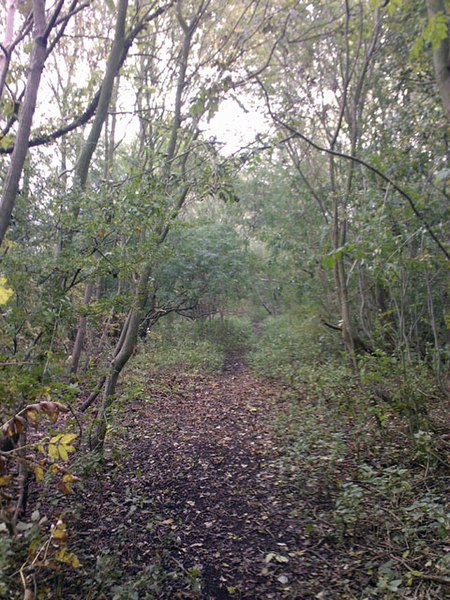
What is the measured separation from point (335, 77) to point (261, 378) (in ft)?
19.3

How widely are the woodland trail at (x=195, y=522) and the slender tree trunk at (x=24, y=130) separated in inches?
87.9

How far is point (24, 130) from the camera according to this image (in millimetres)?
3217

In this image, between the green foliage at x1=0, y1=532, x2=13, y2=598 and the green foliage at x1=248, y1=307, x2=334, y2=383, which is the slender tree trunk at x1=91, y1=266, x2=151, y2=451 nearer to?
the green foliage at x1=0, y1=532, x2=13, y2=598

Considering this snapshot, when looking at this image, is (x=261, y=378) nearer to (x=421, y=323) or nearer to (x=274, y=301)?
(x=421, y=323)

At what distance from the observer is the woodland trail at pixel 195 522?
2920 mm

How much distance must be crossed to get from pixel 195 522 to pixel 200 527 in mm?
90

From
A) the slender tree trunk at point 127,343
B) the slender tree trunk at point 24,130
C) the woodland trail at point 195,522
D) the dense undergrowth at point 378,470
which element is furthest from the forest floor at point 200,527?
the slender tree trunk at point 24,130

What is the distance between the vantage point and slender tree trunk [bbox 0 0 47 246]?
10.3 ft

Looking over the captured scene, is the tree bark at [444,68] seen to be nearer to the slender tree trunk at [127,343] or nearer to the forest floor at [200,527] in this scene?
Answer: the slender tree trunk at [127,343]

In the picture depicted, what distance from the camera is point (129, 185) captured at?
13.0 feet

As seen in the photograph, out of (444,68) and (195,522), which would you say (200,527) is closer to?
(195,522)

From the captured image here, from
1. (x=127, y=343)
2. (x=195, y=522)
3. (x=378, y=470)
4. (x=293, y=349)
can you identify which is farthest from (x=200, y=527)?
(x=293, y=349)

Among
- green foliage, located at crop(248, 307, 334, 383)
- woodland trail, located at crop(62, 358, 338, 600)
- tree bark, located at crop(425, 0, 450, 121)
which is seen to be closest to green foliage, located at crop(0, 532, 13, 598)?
woodland trail, located at crop(62, 358, 338, 600)

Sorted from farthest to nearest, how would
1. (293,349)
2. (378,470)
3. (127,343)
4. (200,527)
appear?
(293,349)
(127,343)
(378,470)
(200,527)
